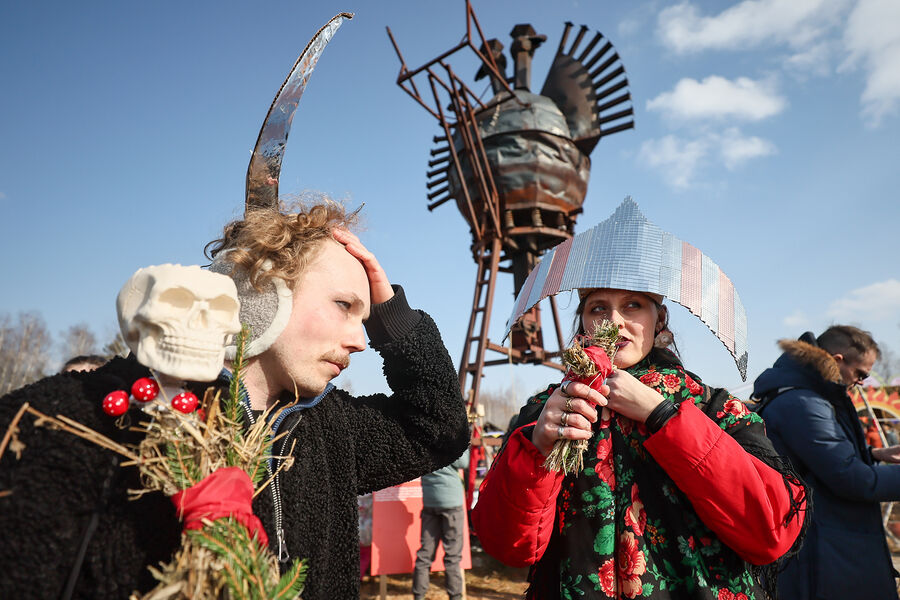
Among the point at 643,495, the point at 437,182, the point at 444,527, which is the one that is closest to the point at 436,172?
the point at 437,182

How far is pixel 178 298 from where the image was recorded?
3.47 feet

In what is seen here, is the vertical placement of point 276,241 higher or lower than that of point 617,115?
lower

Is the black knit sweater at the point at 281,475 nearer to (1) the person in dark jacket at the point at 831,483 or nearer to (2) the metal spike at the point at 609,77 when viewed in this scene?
(1) the person in dark jacket at the point at 831,483

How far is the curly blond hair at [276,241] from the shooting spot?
4.65 ft

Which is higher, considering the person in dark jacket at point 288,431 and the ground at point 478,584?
the person in dark jacket at point 288,431

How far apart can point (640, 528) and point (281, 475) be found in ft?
3.36

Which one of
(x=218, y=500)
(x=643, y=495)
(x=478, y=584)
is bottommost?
(x=478, y=584)

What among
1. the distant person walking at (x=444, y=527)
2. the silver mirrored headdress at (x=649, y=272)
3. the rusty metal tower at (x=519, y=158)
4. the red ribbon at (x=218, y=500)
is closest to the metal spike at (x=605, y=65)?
the rusty metal tower at (x=519, y=158)

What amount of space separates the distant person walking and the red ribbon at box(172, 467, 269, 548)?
15.8 ft

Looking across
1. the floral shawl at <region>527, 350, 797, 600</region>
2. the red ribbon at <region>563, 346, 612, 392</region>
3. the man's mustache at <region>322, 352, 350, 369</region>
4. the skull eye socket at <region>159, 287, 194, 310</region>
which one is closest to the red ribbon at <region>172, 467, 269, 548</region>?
the skull eye socket at <region>159, 287, 194, 310</region>

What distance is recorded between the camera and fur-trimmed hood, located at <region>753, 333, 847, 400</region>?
294 centimetres

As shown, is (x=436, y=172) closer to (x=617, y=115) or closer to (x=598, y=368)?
(x=617, y=115)

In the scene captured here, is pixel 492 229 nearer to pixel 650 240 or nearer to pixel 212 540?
pixel 650 240

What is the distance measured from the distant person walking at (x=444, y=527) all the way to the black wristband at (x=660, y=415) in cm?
430
